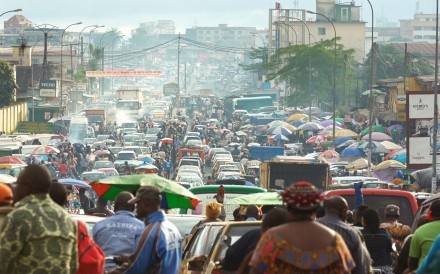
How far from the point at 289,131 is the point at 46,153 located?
22.2m

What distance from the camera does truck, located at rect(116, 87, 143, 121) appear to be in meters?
127

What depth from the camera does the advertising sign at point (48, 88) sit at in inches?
4240

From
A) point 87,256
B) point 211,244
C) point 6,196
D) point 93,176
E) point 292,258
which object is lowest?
point 93,176

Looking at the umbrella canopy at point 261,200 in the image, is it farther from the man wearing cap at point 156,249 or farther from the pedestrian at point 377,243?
the man wearing cap at point 156,249

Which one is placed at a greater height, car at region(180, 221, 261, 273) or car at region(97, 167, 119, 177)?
car at region(180, 221, 261, 273)

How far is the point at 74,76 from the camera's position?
14962 cm

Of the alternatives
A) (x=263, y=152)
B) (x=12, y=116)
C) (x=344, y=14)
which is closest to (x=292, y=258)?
(x=263, y=152)

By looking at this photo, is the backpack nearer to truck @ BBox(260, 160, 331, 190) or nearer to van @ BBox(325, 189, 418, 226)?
van @ BBox(325, 189, 418, 226)

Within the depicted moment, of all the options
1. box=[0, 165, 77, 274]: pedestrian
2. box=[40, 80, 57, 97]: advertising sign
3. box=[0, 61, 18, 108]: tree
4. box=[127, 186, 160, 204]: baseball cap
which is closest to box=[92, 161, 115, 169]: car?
box=[0, 61, 18, 108]: tree

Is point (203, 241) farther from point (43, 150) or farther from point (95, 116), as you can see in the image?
point (95, 116)

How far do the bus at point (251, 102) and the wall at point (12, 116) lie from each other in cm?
4338

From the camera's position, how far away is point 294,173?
40.0 m

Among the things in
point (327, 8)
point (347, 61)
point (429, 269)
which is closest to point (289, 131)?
point (347, 61)

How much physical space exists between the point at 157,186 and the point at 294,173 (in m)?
23.7
